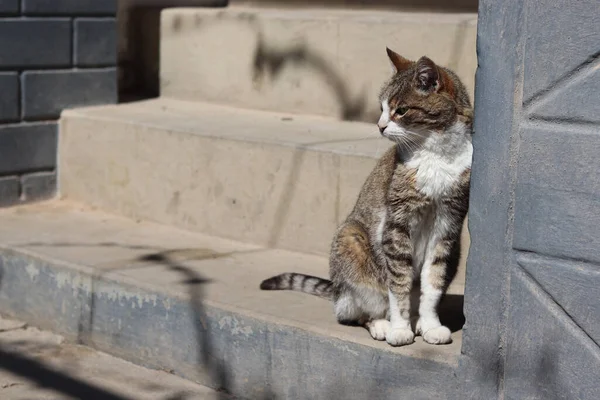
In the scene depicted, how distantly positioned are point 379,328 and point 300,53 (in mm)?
2774

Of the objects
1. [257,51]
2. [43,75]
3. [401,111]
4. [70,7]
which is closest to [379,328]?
[401,111]

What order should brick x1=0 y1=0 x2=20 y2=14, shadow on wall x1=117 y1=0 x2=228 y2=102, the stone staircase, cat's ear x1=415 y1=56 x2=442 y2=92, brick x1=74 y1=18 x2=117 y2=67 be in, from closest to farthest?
cat's ear x1=415 y1=56 x2=442 y2=92
the stone staircase
brick x1=0 y1=0 x2=20 y2=14
brick x1=74 y1=18 x2=117 y2=67
shadow on wall x1=117 y1=0 x2=228 y2=102

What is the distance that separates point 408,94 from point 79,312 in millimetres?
2165

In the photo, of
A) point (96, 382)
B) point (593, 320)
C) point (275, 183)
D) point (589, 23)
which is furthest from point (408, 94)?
point (96, 382)

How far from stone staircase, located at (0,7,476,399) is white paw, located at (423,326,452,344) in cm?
4

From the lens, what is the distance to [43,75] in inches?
260

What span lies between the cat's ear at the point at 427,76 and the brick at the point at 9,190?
3430 millimetres

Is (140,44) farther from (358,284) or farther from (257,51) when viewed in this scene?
(358,284)

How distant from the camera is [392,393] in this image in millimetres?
3975

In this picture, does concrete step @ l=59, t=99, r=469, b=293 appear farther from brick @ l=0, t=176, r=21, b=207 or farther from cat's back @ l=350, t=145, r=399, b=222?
cat's back @ l=350, t=145, r=399, b=222

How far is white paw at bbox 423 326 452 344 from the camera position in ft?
13.0

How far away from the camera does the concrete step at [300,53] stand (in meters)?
5.86

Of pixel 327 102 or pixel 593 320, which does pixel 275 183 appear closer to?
pixel 327 102

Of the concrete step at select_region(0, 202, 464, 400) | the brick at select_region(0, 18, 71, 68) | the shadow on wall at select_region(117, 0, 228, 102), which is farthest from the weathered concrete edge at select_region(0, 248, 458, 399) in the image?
the shadow on wall at select_region(117, 0, 228, 102)
